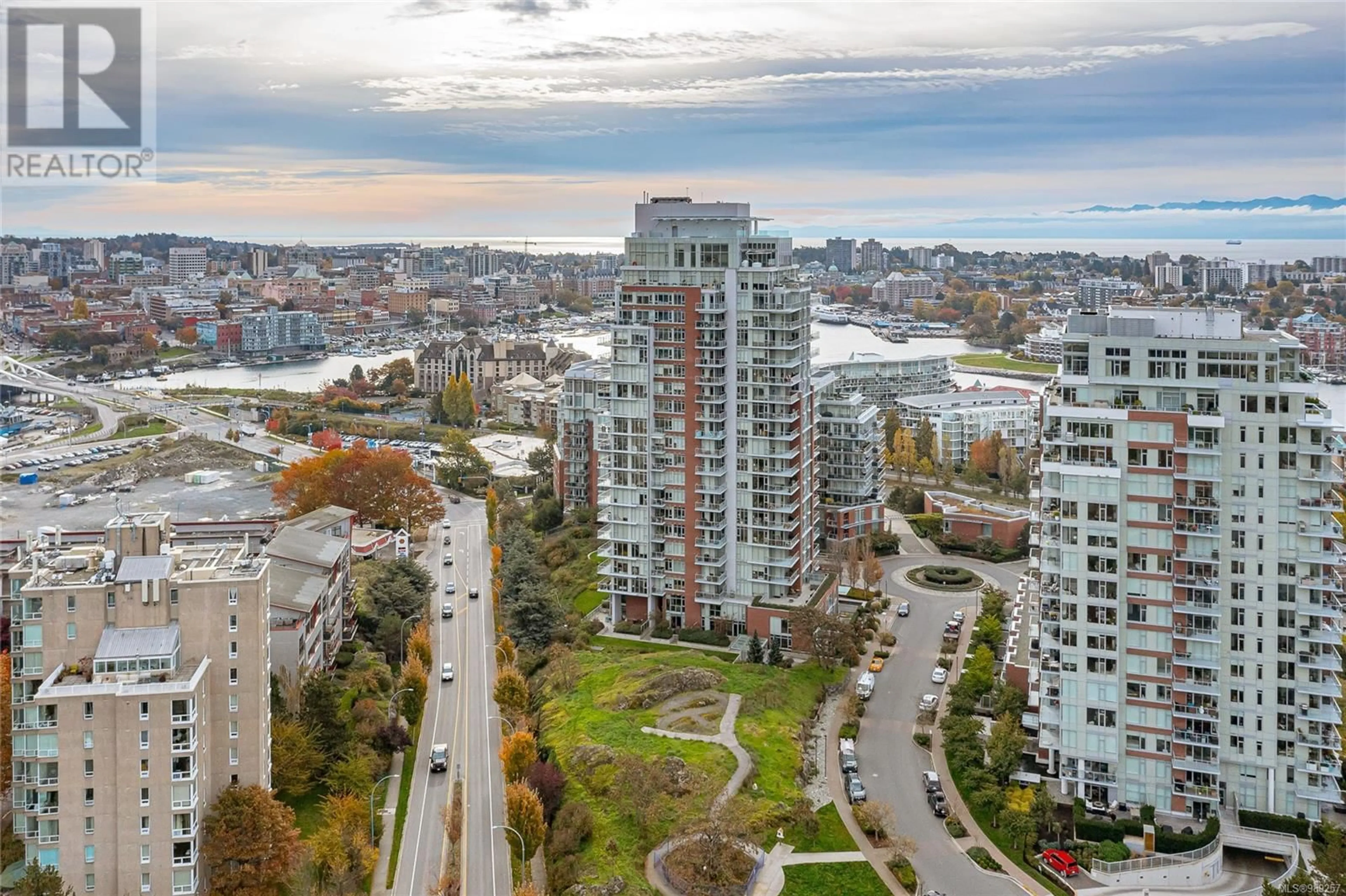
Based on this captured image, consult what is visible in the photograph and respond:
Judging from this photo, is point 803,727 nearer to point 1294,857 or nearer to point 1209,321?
point 1294,857

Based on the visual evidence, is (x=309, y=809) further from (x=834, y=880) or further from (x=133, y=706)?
(x=834, y=880)

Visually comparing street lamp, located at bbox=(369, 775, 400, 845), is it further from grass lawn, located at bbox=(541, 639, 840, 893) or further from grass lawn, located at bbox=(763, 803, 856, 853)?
grass lawn, located at bbox=(763, 803, 856, 853)

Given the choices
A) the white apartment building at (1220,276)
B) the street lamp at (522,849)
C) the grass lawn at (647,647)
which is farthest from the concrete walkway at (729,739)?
the white apartment building at (1220,276)

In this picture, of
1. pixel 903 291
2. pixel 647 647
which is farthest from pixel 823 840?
pixel 903 291

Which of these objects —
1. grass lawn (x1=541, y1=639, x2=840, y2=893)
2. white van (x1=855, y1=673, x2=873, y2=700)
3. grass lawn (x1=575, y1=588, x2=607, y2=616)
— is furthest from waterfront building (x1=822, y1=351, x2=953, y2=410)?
grass lawn (x1=541, y1=639, x2=840, y2=893)

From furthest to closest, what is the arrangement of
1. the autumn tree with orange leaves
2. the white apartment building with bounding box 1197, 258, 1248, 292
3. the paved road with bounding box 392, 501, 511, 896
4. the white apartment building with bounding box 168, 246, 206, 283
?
the white apartment building with bounding box 168, 246, 206, 283 → the white apartment building with bounding box 1197, 258, 1248, 292 → the autumn tree with orange leaves → the paved road with bounding box 392, 501, 511, 896
